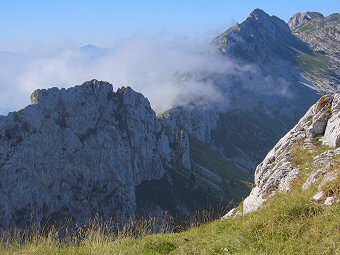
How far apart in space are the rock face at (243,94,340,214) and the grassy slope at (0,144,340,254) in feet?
31.5

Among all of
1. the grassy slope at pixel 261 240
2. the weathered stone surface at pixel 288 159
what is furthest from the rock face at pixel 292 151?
the grassy slope at pixel 261 240

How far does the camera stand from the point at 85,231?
50.2 ft

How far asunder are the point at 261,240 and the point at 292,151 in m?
18.1

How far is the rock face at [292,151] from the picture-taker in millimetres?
25106

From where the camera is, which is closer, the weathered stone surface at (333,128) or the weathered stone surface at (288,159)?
the weathered stone surface at (288,159)

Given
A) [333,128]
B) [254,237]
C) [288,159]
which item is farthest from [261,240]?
[333,128]

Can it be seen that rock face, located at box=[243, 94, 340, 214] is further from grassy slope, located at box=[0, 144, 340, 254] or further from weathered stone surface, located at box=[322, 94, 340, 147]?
grassy slope, located at box=[0, 144, 340, 254]

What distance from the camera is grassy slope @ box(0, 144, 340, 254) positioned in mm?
11383

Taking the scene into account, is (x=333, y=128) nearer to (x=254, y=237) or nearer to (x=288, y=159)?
(x=288, y=159)

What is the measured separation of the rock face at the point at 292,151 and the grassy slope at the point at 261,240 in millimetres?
9611

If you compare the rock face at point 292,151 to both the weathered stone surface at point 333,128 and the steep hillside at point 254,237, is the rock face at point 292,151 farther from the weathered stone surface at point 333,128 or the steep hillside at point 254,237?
the steep hillside at point 254,237

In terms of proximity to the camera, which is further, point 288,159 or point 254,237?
point 288,159

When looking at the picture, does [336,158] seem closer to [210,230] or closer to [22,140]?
[210,230]

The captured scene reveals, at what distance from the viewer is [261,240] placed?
12.4 m
